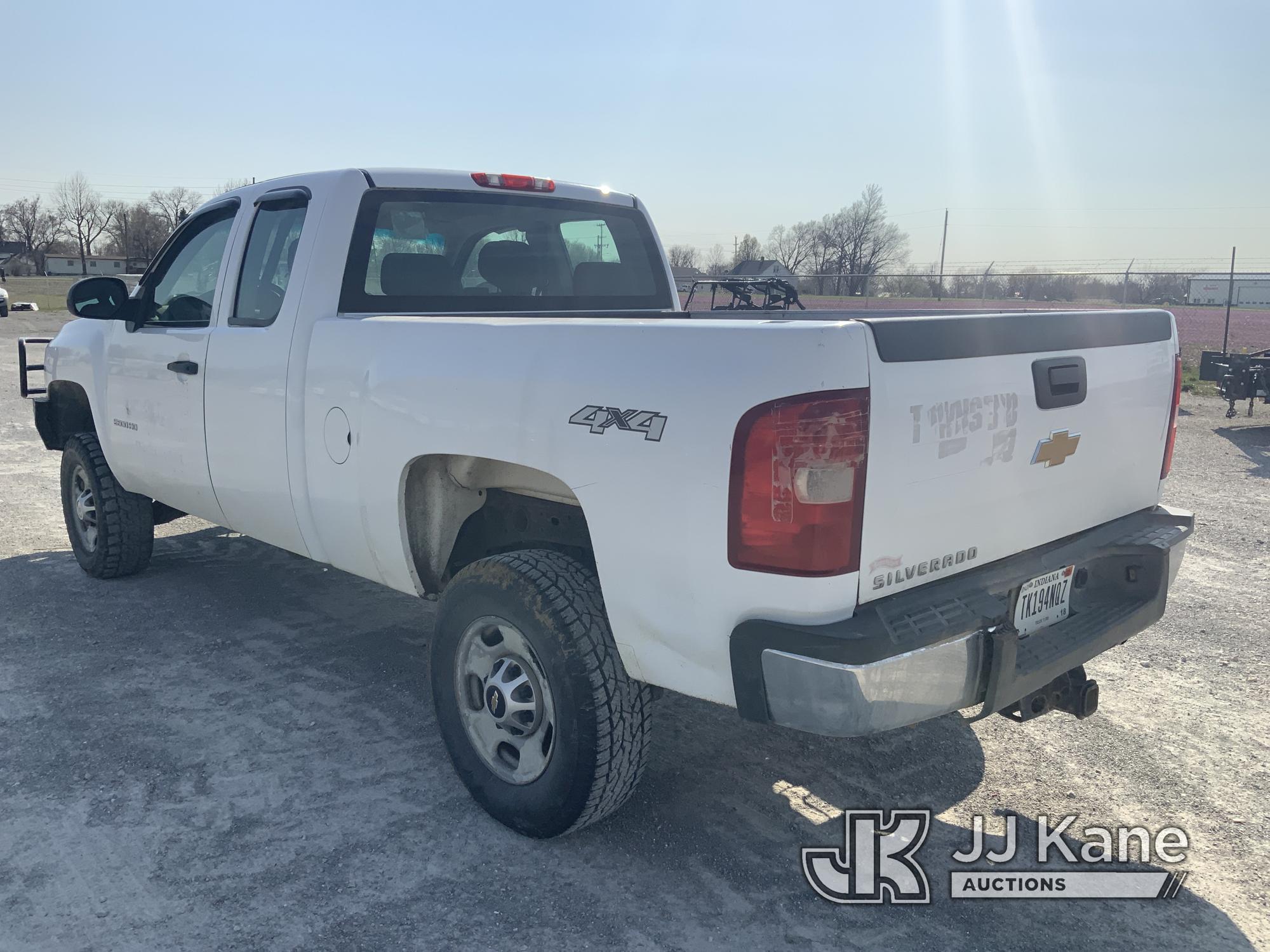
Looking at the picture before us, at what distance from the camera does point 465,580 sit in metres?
3.15

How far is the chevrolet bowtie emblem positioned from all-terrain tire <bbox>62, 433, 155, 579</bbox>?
4776 mm

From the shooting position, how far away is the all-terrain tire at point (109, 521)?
552 cm

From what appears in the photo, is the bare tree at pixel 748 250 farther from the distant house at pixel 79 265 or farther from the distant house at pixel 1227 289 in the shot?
the distant house at pixel 79 265

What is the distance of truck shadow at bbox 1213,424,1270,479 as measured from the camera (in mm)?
9562

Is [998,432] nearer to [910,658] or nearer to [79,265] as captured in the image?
[910,658]

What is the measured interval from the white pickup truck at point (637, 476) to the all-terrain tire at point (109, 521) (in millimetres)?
1105

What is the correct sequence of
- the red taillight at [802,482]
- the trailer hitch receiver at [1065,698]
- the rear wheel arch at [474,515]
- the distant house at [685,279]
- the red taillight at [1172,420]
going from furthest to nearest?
the distant house at [685,279] → the red taillight at [1172,420] → the rear wheel arch at [474,515] → the trailer hitch receiver at [1065,698] → the red taillight at [802,482]

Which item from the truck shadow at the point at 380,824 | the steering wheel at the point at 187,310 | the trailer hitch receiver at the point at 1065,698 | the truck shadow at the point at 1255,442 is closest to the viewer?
the truck shadow at the point at 380,824

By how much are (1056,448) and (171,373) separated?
380cm

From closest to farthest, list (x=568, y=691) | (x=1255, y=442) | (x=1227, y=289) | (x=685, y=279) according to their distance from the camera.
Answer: (x=568, y=691)
(x=1255, y=442)
(x=685, y=279)
(x=1227, y=289)

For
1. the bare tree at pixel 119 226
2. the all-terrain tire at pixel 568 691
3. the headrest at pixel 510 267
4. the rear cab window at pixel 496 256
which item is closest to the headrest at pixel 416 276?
the rear cab window at pixel 496 256

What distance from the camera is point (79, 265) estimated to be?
3880 inches

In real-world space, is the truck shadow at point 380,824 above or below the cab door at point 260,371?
below

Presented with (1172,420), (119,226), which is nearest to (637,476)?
(1172,420)
